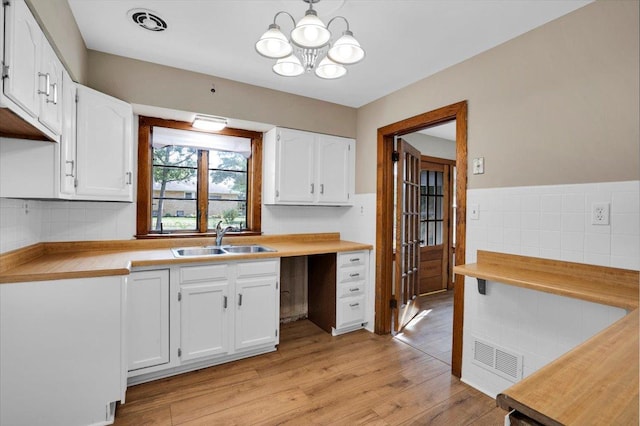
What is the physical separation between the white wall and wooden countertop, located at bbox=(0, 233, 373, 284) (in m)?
1.26

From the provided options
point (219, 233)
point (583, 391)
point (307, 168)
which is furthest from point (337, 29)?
point (583, 391)

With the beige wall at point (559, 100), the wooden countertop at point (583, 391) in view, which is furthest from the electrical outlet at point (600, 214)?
the wooden countertop at point (583, 391)

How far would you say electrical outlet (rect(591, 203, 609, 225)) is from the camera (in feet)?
5.42

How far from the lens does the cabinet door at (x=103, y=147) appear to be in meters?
2.14

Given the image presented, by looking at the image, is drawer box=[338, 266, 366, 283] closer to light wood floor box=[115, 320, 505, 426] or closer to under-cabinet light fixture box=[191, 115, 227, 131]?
light wood floor box=[115, 320, 505, 426]

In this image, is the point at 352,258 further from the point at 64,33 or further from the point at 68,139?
the point at 64,33

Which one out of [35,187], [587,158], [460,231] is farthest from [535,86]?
[35,187]

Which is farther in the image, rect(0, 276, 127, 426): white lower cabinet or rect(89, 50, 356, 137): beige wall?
rect(89, 50, 356, 137): beige wall

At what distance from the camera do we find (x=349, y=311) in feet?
10.3

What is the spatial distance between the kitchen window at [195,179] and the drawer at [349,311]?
1.18 m

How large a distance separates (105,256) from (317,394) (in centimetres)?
182

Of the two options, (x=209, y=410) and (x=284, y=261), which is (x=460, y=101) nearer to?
(x=284, y=261)

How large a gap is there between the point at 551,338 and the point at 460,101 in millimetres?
1735

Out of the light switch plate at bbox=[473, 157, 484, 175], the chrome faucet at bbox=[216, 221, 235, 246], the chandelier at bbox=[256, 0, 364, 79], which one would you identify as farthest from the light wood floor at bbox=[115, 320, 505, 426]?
the chandelier at bbox=[256, 0, 364, 79]
